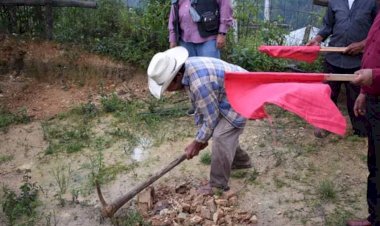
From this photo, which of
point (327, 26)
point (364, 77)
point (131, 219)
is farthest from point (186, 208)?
point (327, 26)

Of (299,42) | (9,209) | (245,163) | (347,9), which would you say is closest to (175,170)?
(245,163)

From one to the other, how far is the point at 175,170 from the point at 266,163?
971mm

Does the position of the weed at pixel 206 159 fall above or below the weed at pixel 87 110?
below

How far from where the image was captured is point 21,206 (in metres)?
3.91

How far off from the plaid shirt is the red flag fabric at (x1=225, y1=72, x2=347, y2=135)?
1.65 ft

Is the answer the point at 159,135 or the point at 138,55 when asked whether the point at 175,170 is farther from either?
the point at 138,55

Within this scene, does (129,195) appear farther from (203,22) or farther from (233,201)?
(203,22)

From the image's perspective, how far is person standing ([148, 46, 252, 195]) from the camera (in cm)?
334

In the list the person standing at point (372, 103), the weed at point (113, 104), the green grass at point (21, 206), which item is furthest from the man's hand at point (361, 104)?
Result: the weed at point (113, 104)

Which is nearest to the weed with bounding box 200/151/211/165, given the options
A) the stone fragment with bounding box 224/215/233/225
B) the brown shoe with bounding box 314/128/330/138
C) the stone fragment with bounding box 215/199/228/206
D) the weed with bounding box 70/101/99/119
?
the stone fragment with bounding box 215/199/228/206

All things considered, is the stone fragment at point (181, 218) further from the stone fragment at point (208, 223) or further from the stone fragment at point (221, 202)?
the stone fragment at point (221, 202)

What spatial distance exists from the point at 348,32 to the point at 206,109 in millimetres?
1907

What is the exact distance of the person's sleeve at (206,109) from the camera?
3.42 metres

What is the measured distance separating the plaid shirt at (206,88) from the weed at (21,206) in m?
1.69
